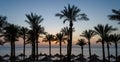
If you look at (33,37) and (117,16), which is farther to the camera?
(33,37)

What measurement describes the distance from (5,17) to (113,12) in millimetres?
18151

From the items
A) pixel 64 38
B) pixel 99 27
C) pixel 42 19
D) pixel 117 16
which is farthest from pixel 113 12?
pixel 64 38

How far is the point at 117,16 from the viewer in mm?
34469

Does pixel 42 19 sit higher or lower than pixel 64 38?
higher

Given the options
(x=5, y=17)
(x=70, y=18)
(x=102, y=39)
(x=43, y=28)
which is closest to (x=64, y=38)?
(x=43, y=28)

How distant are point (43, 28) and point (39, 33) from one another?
5.40 ft

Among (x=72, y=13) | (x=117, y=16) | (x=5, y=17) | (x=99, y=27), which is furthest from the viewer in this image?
(x=99, y=27)

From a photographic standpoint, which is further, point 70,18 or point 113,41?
point 113,41

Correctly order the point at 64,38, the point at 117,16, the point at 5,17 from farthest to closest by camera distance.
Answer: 1. the point at 64,38
2. the point at 5,17
3. the point at 117,16

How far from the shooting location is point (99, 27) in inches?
2023

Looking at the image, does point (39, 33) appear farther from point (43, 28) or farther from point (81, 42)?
point (81, 42)

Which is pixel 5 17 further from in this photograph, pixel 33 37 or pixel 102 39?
pixel 102 39

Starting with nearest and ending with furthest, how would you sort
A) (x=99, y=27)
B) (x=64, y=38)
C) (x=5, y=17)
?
1. (x=5, y=17)
2. (x=99, y=27)
3. (x=64, y=38)

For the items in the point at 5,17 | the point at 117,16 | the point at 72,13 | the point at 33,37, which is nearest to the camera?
the point at 117,16
